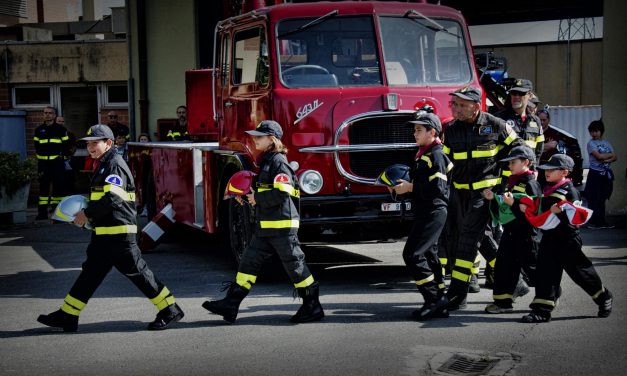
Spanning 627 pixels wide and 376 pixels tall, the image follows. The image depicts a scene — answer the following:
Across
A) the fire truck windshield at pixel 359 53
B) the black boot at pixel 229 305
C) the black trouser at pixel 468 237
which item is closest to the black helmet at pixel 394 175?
the black trouser at pixel 468 237

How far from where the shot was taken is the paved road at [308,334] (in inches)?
243

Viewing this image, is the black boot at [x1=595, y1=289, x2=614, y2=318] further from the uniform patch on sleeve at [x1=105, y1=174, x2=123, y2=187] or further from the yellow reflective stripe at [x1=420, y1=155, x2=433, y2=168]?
the uniform patch on sleeve at [x1=105, y1=174, x2=123, y2=187]

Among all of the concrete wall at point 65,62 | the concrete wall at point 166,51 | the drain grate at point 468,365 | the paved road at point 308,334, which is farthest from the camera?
the concrete wall at point 65,62

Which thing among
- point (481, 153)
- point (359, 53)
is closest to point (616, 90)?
point (359, 53)

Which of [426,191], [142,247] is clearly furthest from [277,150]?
[142,247]

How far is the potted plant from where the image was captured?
15.9m

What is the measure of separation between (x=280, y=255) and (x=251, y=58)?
3.10 metres

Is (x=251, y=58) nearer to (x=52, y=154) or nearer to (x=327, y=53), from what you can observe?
(x=327, y=53)

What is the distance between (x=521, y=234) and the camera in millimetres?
7672

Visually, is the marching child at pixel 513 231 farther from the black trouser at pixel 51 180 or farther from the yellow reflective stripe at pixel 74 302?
the black trouser at pixel 51 180

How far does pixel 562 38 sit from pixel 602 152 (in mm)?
26226

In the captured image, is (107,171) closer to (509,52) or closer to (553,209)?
(553,209)

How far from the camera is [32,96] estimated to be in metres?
21.9

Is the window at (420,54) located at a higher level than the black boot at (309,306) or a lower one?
higher
